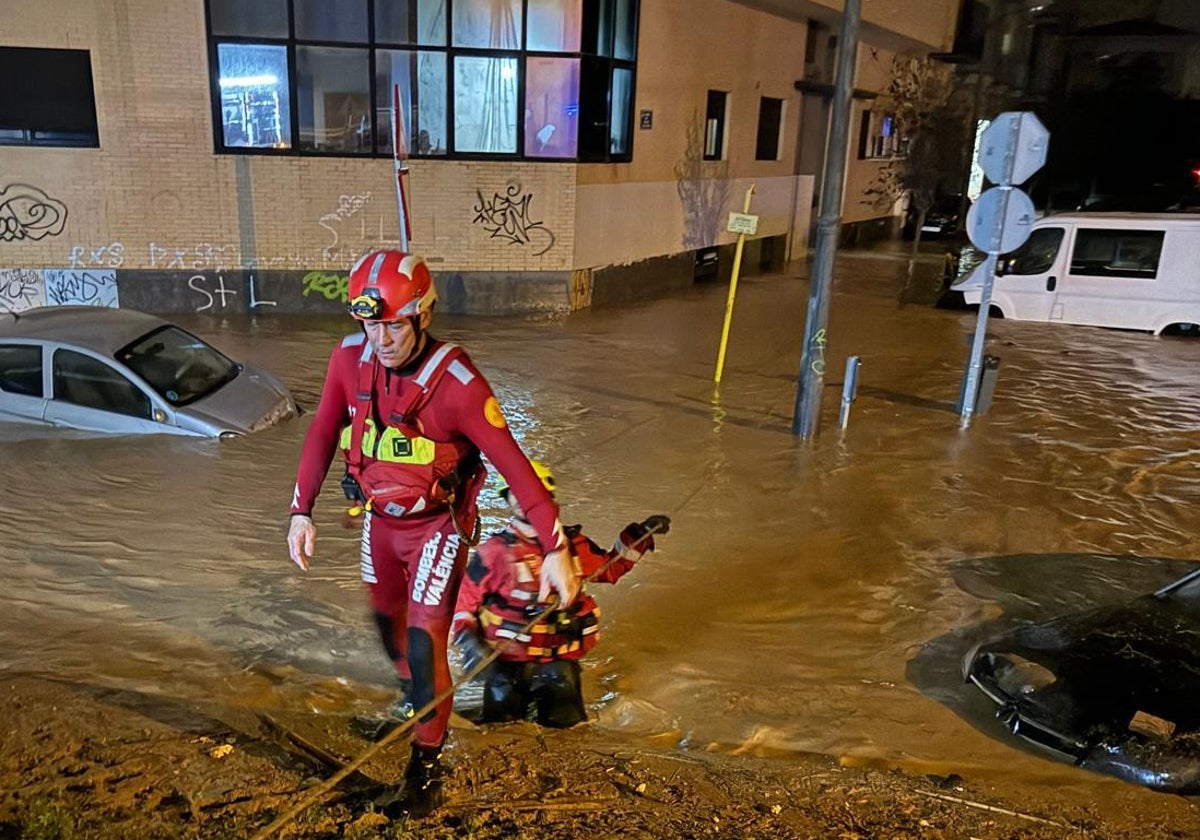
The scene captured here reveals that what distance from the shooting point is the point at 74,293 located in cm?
1485

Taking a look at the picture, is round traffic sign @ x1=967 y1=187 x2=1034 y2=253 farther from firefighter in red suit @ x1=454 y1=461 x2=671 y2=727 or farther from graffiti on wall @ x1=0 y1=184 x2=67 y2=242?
graffiti on wall @ x1=0 y1=184 x2=67 y2=242

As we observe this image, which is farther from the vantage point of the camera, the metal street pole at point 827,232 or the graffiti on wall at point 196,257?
the graffiti on wall at point 196,257

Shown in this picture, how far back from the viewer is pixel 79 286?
14.9 m

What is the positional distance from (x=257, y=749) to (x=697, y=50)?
17919 millimetres

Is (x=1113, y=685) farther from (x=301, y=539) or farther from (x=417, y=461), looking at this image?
(x=301, y=539)

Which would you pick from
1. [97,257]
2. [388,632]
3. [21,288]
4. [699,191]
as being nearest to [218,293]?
[97,257]

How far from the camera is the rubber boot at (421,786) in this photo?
3529 mm

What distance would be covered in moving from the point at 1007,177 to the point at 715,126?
40.0ft

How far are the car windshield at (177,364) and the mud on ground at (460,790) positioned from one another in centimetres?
482

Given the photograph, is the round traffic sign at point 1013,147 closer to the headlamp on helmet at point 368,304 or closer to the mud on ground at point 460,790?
the mud on ground at point 460,790

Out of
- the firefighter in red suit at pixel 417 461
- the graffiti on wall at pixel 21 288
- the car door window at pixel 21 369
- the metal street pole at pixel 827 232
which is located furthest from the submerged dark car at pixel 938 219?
the firefighter in red suit at pixel 417 461

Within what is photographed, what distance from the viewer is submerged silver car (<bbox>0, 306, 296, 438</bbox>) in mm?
8617

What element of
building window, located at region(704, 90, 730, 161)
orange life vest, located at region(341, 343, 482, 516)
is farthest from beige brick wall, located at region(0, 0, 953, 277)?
orange life vest, located at region(341, 343, 482, 516)

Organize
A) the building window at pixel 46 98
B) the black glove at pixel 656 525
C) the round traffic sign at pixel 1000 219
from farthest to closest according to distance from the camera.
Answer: the building window at pixel 46 98 → the round traffic sign at pixel 1000 219 → the black glove at pixel 656 525
